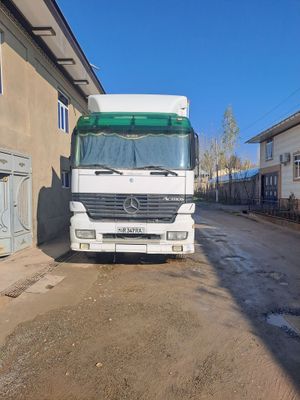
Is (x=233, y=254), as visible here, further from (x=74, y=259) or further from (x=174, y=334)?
(x=174, y=334)

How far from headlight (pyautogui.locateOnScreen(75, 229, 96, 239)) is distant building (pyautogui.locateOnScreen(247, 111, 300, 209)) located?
47.3 feet

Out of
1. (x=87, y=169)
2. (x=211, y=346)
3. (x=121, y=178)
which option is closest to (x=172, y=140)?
(x=121, y=178)

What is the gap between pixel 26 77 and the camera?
985 centimetres

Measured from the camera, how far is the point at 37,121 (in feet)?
35.2

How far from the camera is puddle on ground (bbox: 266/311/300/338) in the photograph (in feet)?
15.0

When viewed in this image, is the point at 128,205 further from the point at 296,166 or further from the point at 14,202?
the point at 296,166

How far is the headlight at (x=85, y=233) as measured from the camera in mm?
7434

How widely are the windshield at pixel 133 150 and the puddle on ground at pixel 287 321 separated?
3.49 m

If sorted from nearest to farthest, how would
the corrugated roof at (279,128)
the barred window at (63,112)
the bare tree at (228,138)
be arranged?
the barred window at (63,112)
the corrugated roof at (279,128)
the bare tree at (228,138)

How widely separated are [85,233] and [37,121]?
493 cm

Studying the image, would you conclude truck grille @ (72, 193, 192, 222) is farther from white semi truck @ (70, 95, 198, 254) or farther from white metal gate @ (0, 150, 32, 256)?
white metal gate @ (0, 150, 32, 256)

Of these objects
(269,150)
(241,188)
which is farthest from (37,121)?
(241,188)

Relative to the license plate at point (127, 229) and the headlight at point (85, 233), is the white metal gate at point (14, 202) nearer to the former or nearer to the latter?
the headlight at point (85, 233)

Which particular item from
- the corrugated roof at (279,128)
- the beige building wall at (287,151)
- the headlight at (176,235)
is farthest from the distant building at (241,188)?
the headlight at (176,235)
